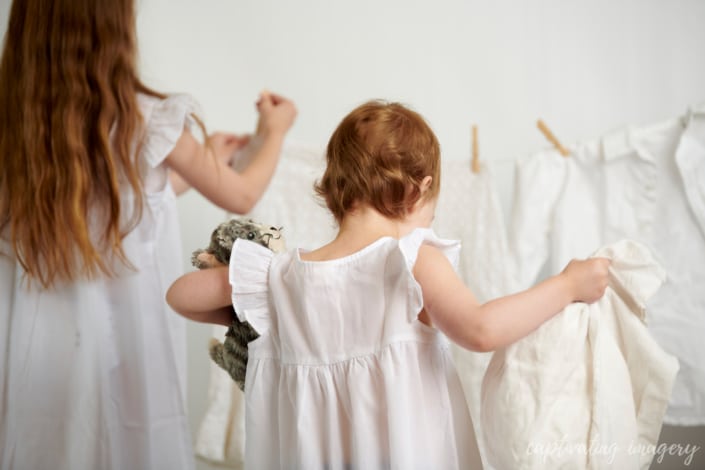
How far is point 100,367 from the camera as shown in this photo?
1225 mm

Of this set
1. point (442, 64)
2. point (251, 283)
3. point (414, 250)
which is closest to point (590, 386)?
point (414, 250)

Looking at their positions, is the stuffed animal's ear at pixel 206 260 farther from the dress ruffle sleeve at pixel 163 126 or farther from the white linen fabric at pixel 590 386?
the white linen fabric at pixel 590 386

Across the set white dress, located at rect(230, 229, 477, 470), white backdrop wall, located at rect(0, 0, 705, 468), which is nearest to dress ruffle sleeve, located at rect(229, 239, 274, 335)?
white dress, located at rect(230, 229, 477, 470)

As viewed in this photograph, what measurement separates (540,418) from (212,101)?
1514mm

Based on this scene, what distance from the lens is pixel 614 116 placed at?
74.8 inches

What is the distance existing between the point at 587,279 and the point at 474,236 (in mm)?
794

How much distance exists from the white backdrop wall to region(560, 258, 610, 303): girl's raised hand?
1001 millimetres

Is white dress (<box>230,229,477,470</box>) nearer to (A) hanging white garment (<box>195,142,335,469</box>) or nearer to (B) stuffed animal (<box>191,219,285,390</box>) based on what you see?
(B) stuffed animal (<box>191,219,285,390</box>)

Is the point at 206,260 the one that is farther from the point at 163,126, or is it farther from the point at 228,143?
the point at 228,143

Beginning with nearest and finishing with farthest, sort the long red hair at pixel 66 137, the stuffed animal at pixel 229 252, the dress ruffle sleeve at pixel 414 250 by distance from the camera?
the dress ruffle sleeve at pixel 414 250 → the stuffed animal at pixel 229 252 → the long red hair at pixel 66 137

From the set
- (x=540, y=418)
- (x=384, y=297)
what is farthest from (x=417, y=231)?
(x=540, y=418)

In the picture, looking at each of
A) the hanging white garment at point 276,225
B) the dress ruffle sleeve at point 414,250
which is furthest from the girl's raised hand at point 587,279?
the hanging white garment at point 276,225

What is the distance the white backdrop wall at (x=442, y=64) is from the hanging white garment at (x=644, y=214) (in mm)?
244

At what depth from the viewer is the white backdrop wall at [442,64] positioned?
187 centimetres
